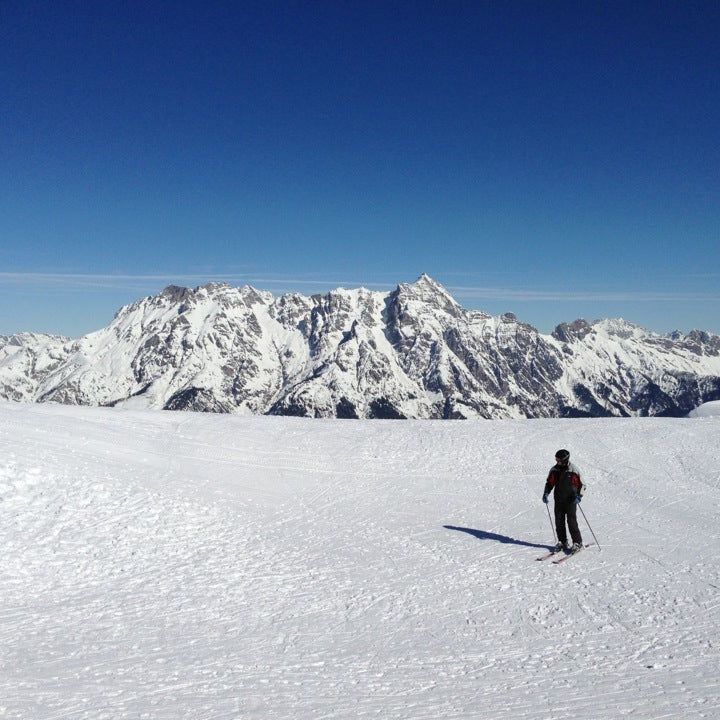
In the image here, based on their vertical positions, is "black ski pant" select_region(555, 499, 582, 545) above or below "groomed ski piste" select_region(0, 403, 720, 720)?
above

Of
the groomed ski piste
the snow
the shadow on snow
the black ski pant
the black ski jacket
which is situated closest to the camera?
the groomed ski piste

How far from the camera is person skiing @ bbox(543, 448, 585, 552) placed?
13.7 meters

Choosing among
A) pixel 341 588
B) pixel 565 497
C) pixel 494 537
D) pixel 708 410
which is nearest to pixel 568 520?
pixel 565 497

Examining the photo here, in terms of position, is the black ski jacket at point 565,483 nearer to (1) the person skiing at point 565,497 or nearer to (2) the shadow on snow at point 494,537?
(1) the person skiing at point 565,497

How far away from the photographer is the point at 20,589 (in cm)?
1196

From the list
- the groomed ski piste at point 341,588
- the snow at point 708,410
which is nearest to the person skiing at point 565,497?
the groomed ski piste at point 341,588

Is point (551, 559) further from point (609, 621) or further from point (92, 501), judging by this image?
point (92, 501)

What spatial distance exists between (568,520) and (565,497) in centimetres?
56

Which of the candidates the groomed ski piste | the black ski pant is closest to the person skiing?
the black ski pant

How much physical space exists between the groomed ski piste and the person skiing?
70 cm

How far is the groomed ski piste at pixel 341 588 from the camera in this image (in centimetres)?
755

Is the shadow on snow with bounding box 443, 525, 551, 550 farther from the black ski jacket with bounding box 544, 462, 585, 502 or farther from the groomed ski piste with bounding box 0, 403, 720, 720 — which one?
the black ski jacket with bounding box 544, 462, 585, 502

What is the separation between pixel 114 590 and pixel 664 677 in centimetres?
1041

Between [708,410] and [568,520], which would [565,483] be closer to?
[568,520]
